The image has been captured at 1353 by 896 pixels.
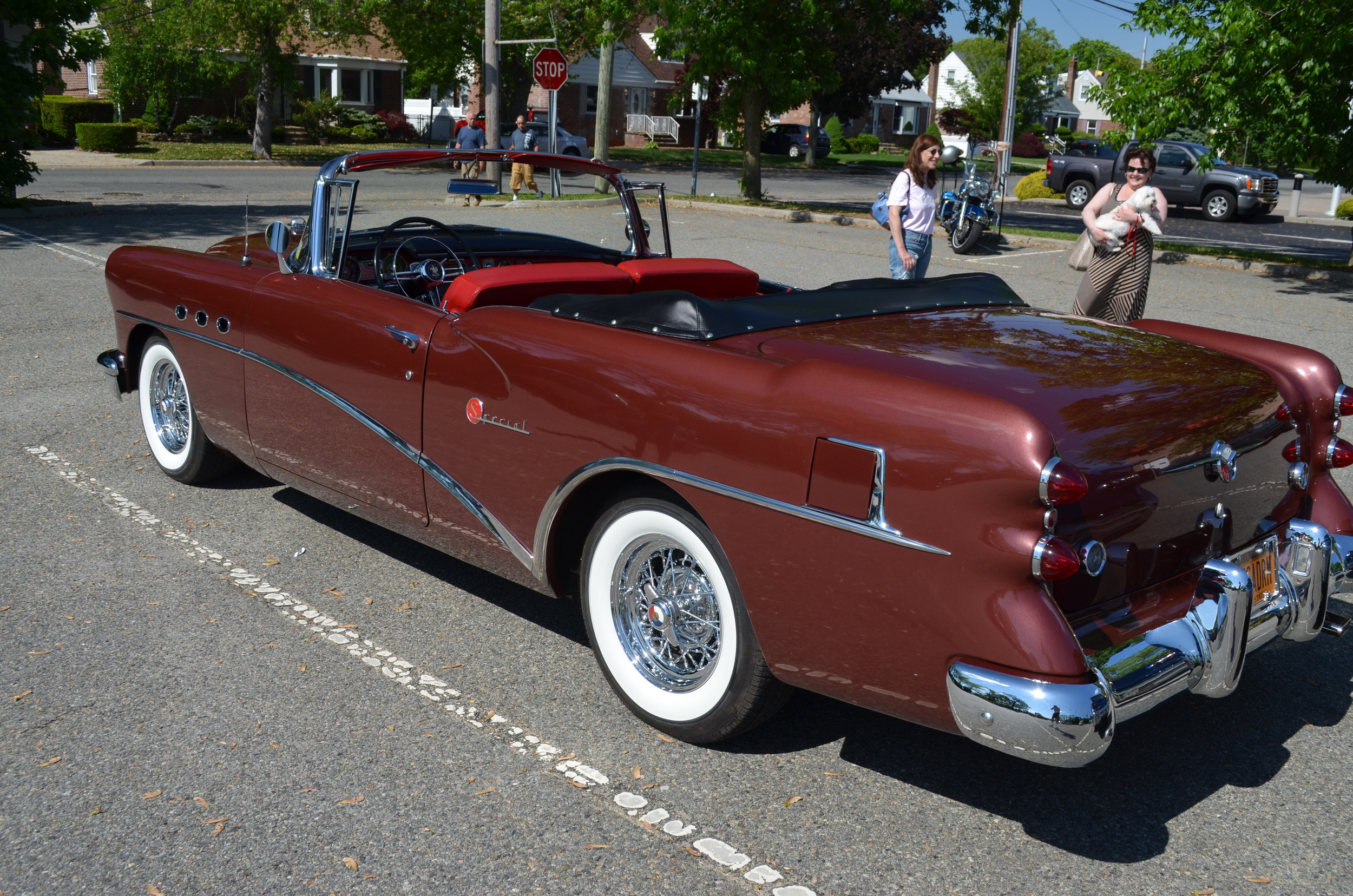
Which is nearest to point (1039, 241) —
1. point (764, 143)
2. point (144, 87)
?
point (144, 87)

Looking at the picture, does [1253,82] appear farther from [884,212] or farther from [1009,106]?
[1009,106]

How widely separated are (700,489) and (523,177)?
8.34 ft

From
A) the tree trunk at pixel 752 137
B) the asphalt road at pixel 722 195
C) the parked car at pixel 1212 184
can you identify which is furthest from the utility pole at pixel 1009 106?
the tree trunk at pixel 752 137

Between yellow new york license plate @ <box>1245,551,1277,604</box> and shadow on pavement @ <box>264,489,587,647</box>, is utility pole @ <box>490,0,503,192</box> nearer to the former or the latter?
shadow on pavement @ <box>264,489,587,647</box>

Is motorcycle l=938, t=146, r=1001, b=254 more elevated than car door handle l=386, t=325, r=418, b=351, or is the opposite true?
motorcycle l=938, t=146, r=1001, b=254

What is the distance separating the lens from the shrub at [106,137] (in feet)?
107

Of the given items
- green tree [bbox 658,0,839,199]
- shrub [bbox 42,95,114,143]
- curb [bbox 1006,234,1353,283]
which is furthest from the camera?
shrub [bbox 42,95,114,143]

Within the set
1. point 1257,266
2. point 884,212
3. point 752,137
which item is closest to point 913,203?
point 884,212

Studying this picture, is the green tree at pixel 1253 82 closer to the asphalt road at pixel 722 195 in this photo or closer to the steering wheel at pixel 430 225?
the asphalt road at pixel 722 195

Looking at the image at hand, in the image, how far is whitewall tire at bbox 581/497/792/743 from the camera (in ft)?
10.4

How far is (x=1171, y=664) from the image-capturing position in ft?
9.29

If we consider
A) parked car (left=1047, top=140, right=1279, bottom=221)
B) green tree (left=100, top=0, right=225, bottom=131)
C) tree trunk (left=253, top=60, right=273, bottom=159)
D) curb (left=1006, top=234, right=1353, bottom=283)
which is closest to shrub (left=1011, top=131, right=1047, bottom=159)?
parked car (left=1047, top=140, right=1279, bottom=221)

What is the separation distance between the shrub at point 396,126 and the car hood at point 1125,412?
144 feet

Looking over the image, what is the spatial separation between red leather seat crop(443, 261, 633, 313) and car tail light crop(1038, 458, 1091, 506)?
2010 millimetres
